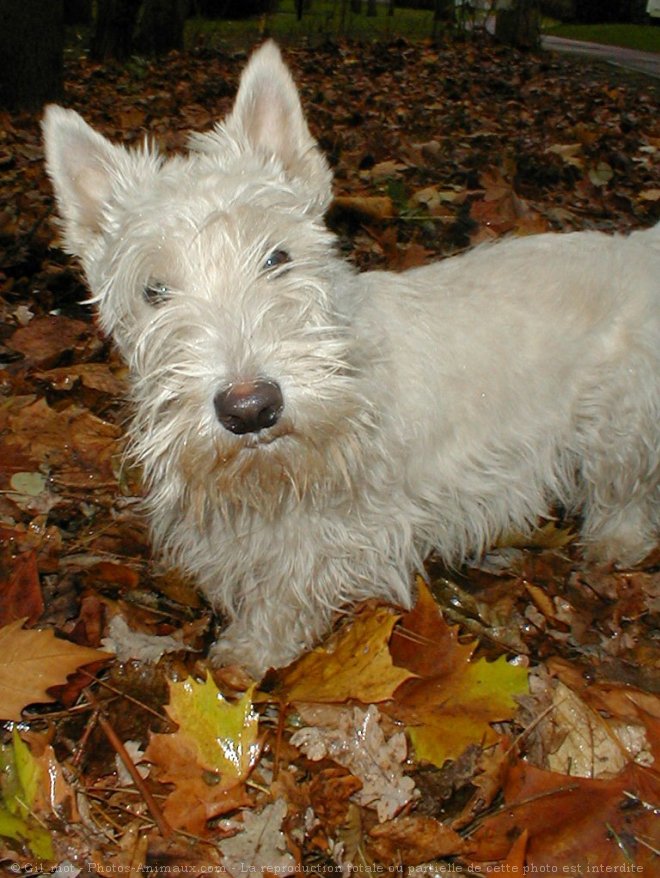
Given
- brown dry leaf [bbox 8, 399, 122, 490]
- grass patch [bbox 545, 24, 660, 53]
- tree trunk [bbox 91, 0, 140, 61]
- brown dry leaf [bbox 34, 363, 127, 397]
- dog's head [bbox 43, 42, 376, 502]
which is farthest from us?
grass patch [bbox 545, 24, 660, 53]

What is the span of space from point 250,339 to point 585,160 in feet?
24.3

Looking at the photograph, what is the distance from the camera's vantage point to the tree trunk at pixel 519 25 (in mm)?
21391

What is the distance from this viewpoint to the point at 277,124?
123 inches

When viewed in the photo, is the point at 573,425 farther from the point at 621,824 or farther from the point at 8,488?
the point at 8,488

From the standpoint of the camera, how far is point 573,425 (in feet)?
12.4

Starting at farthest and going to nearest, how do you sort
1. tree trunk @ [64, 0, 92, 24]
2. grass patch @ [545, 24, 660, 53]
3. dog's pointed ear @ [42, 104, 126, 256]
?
tree trunk @ [64, 0, 92, 24] → grass patch @ [545, 24, 660, 53] → dog's pointed ear @ [42, 104, 126, 256]

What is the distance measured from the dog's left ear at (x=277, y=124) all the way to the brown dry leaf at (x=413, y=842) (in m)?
2.22

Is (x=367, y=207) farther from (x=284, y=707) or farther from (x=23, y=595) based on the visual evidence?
(x=284, y=707)

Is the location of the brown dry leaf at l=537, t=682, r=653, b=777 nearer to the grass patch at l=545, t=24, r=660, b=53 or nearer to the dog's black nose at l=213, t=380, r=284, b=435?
the dog's black nose at l=213, t=380, r=284, b=435

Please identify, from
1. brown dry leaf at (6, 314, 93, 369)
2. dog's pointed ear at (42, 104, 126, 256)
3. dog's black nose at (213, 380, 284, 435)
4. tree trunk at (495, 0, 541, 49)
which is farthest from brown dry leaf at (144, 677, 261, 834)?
tree trunk at (495, 0, 541, 49)

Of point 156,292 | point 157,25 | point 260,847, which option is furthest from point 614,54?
point 260,847

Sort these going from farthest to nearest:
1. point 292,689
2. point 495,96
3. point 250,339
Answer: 1. point 495,96
2. point 292,689
3. point 250,339

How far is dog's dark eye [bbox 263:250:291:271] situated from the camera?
2.75 meters

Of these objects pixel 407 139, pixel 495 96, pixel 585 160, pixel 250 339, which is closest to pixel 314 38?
pixel 495 96
